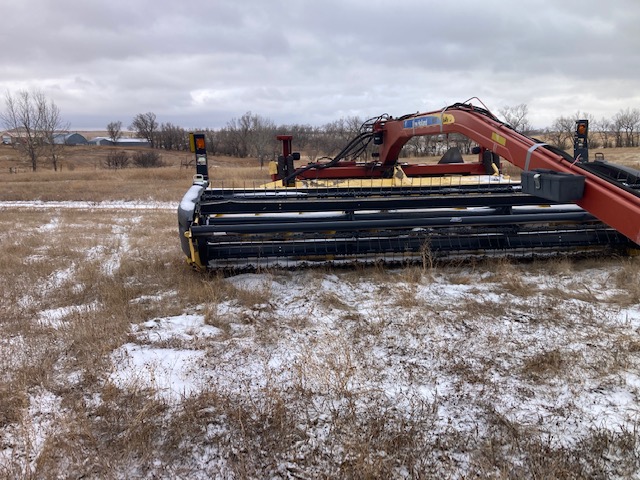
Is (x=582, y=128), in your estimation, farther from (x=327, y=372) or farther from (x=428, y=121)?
(x=327, y=372)

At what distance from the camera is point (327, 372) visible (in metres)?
2.91

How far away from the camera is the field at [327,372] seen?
2221 mm

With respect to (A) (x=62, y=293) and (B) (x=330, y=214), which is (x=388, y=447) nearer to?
(B) (x=330, y=214)

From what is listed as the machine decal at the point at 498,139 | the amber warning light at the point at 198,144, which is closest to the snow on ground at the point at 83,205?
the amber warning light at the point at 198,144

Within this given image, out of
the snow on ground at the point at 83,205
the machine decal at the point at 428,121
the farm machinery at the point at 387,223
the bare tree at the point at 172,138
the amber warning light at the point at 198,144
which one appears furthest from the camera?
the bare tree at the point at 172,138

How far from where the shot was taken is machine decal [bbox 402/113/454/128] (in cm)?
510

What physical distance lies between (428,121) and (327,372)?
3.92 metres

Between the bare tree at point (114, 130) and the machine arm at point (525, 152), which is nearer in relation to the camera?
the machine arm at point (525, 152)

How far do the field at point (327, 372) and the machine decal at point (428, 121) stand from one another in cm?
169

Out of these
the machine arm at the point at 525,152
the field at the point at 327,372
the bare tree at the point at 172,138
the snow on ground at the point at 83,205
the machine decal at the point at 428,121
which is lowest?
the field at the point at 327,372

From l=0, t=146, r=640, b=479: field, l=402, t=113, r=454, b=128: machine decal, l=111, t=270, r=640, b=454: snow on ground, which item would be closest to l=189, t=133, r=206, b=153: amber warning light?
l=0, t=146, r=640, b=479: field

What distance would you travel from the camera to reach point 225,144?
233 ft

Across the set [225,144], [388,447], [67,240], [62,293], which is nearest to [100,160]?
[225,144]

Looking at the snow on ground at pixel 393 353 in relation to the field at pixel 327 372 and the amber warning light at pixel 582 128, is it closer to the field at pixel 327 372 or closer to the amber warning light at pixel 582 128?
the field at pixel 327 372
